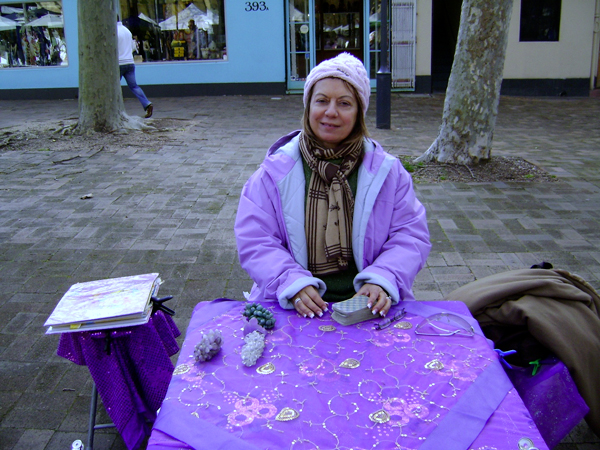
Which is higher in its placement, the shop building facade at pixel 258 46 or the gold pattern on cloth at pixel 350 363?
the shop building facade at pixel 258 46

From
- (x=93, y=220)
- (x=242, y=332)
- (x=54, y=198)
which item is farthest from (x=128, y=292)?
(x=54, y=198)

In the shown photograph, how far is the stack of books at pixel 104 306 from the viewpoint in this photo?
83.7 inches

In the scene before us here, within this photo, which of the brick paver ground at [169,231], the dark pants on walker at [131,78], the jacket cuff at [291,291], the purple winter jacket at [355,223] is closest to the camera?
the jacket cuff at [291,291]

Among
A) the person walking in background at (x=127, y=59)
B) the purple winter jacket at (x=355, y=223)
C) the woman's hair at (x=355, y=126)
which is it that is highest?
the person walking in background at (x=127, y=59)

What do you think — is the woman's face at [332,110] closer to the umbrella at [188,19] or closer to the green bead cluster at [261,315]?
the green bead cluster at [261,315]

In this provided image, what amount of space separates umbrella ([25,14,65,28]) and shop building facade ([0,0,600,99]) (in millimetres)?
26

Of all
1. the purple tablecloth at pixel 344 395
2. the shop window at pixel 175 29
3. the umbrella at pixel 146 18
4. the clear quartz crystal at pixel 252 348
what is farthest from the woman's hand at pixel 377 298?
the umbrella at pixel 146 18

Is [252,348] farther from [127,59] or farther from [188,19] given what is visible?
[188,19]

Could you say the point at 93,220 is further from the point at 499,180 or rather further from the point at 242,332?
the point at 499,180

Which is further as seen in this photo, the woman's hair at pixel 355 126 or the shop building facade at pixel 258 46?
the shop building facade at pixel 258 46

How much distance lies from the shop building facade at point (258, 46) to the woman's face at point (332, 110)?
40.7ft

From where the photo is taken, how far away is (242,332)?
74.9 inches

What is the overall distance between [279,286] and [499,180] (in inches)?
207

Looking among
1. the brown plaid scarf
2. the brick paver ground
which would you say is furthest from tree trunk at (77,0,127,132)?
the brown plaid scarf
